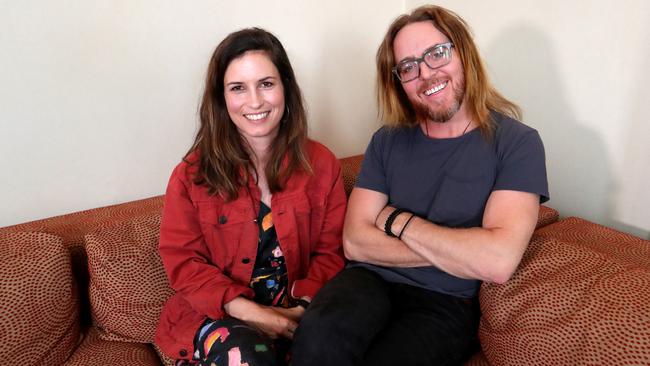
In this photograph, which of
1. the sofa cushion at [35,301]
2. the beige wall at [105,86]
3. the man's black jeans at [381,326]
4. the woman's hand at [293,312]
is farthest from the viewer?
the beige wall at [105,86]

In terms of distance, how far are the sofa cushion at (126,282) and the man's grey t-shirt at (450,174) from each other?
27.4 inches

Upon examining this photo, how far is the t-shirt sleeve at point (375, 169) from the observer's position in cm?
133

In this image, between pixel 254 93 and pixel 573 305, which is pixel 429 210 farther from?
pixel 254 93

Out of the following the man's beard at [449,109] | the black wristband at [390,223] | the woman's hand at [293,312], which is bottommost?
the woman's hand at [293,312]

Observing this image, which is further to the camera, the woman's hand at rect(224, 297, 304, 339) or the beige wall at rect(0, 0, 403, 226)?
the beige wall at rect(0, 0, 403, 226)

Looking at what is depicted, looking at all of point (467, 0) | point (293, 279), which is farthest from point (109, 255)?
point (467, 0)

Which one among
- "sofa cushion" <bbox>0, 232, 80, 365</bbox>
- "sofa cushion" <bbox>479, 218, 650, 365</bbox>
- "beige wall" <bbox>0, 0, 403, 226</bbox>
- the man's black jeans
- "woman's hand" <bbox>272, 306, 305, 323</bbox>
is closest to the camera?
"sofa cushion" <bbox>479, 218, 650, 365</bbox>

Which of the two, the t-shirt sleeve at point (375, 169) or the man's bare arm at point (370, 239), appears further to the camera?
the t-shirt sleeve at point (375, 169)

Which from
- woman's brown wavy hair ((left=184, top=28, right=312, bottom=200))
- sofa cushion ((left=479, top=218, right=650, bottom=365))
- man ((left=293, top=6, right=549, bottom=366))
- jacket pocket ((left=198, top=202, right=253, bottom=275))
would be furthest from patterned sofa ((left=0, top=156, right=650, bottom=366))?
woman's brown wavy hair ((left=184, top=28, right=312, bottom=200))

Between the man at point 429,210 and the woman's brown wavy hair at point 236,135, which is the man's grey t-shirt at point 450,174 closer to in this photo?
the man at point 429,210

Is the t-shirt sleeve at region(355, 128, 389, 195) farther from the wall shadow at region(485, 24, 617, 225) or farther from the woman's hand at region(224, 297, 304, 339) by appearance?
the wall shadow at region(485, 24, 617, 225)

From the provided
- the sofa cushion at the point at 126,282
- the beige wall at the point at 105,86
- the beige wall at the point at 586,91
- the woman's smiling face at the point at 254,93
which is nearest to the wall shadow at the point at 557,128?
the beige wall at the point at 586,91

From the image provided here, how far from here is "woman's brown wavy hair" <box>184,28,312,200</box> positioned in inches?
48.5

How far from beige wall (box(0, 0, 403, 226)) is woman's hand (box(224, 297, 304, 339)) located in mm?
789
